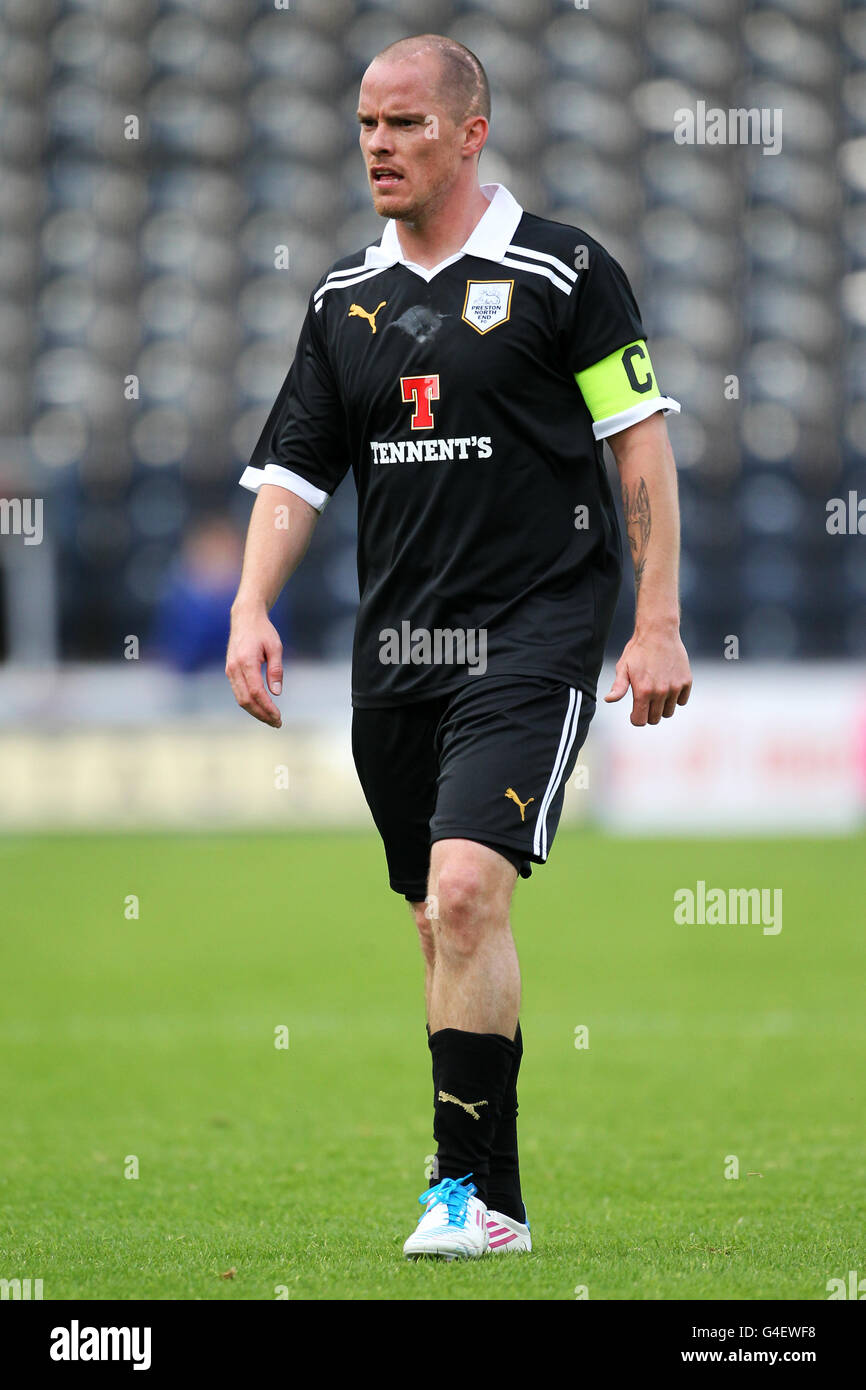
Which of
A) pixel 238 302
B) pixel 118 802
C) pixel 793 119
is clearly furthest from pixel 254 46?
pixel 118 802

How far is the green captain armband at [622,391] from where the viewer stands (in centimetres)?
377

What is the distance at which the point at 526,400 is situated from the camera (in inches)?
151

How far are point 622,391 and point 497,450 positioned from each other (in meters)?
0.27

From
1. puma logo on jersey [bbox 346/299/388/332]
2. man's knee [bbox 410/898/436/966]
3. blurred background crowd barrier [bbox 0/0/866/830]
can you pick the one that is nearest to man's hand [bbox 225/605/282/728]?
man's knee [bbox 410/898/436/966]

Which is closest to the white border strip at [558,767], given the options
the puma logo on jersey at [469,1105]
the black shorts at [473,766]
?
the black shorts at [473,766]

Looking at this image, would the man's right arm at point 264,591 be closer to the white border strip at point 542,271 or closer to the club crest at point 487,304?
the club crest at point 487,304

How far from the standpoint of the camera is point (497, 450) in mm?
3824

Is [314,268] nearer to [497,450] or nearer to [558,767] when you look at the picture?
[497,450]

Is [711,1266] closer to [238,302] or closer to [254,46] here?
[238,302]

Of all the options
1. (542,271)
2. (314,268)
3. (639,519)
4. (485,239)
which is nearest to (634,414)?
(639,519)

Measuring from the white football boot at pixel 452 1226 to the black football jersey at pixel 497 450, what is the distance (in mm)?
955

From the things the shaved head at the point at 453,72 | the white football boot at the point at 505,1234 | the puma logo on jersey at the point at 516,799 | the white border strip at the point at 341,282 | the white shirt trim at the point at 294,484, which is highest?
the shaved head at the point at 453,72

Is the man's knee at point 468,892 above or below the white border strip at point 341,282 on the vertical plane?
below

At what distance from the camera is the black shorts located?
364 centimetres
